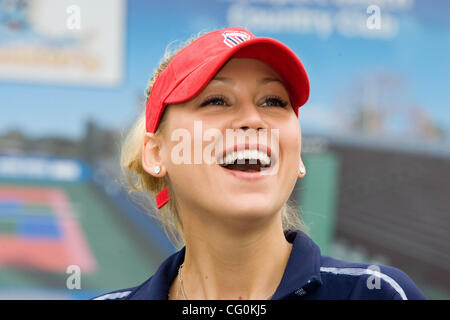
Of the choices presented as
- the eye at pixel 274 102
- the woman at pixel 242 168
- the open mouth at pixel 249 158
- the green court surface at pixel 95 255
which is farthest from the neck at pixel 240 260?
the green court surface at pixel 95 255

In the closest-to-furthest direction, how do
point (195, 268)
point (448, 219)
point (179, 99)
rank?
point (179, 99)
point (195, 268)
point (448, 219)

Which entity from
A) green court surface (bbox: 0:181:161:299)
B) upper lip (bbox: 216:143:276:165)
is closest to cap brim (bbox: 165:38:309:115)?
upper lip (bbox: 216:143:276:165)

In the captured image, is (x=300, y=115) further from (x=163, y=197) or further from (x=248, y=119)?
(x=248, y=119)

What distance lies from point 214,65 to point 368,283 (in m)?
0.49

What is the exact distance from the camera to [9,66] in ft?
9.36

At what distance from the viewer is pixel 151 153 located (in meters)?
1.15

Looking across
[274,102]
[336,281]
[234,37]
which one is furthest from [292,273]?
[234,37]

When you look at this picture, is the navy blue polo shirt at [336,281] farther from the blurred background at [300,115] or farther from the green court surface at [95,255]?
the green court surface at [95,255]

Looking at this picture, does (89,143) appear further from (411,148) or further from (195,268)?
(195,268)

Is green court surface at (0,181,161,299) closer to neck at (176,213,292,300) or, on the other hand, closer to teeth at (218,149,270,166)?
neck at (176,213,292,300)

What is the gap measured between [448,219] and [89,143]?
1982mm

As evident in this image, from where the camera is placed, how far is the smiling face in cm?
94
